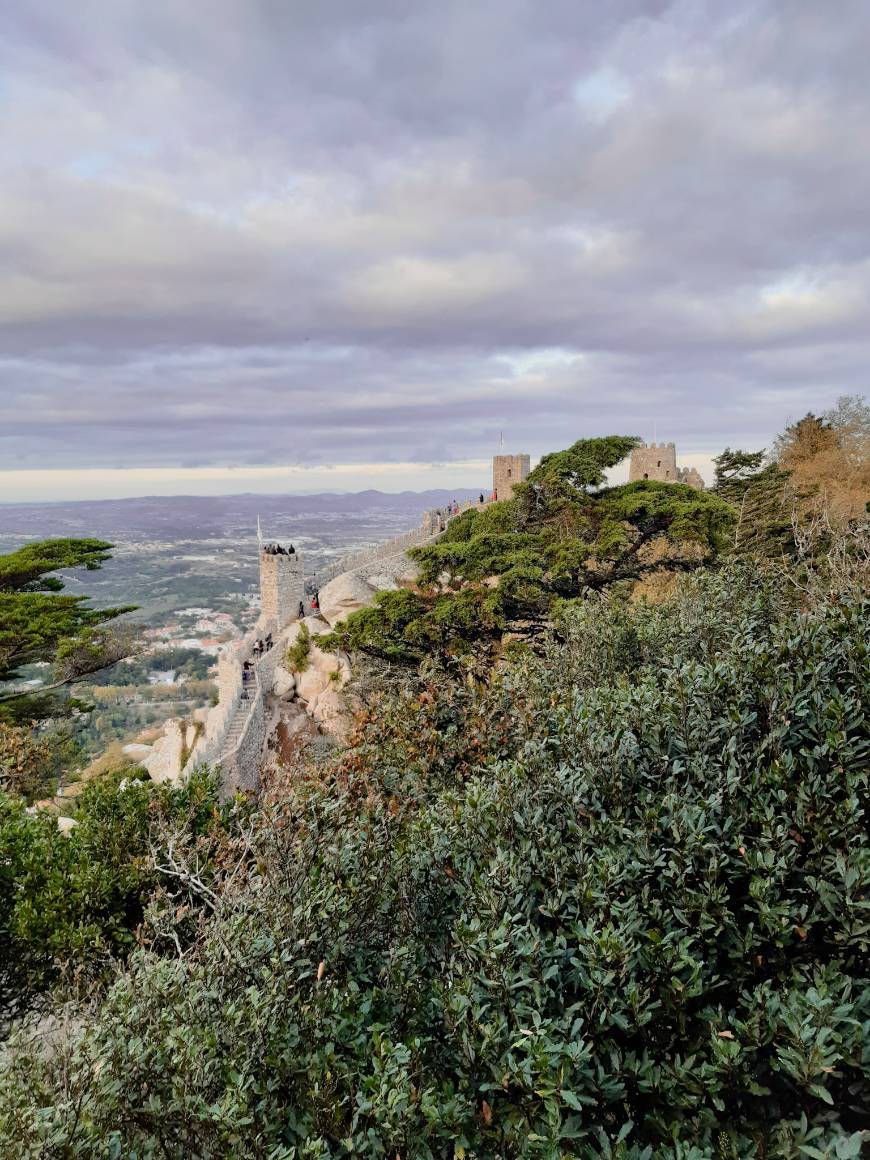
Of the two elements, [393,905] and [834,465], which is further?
[834,465]

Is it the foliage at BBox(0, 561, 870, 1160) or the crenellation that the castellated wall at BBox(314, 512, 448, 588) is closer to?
the crenellation

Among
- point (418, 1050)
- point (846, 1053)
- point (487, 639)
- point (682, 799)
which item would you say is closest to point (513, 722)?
point (682, 799)

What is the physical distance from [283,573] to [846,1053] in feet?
91.9

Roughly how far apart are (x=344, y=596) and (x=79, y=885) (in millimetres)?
19249

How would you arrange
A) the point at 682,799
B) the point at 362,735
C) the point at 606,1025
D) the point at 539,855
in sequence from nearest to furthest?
the point at 606,1025
the point at 682,799
the point at 539,855
the point at 362,735

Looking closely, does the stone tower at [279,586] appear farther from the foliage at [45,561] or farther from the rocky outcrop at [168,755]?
the foliage at [45,561]

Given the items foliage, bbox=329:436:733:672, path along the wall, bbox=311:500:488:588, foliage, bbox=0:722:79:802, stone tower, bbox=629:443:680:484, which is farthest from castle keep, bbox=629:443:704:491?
foliage, bbox=0:722:79:802

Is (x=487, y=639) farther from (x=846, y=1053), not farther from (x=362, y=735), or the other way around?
(x=846, y=1053)

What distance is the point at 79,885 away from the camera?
789cm

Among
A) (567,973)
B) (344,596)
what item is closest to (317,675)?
(344,596)

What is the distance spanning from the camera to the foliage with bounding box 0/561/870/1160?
2.71m

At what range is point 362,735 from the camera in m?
7.58

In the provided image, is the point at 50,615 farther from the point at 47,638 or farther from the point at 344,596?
the point at 344,596

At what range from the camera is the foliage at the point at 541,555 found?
16938 millimetres
